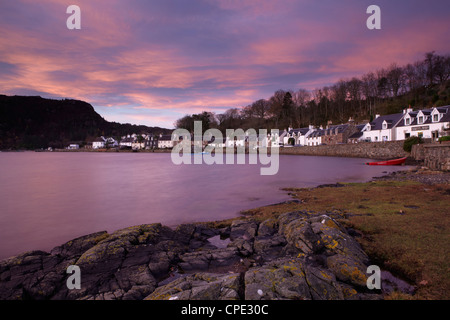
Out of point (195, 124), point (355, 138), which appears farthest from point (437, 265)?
point (195, 124)

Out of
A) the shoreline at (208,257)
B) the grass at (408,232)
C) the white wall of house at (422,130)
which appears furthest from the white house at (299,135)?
the shoreline at (208,257)

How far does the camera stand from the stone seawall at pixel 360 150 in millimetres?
52938

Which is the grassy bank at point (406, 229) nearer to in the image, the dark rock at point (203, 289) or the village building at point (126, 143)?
the dark rock at point (203, 289)

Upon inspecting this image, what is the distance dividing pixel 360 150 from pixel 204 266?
68808 mm

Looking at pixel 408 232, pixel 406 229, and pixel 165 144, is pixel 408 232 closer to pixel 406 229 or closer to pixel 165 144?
pixel 406 229

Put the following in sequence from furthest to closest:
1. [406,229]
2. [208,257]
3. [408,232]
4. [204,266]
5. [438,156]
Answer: [438,156] → [406,229] → [408,232] → [208,257] → [204,266]

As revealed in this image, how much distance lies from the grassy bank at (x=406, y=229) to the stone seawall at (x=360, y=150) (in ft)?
142

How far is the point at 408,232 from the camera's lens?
861cm

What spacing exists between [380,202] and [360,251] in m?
8.36

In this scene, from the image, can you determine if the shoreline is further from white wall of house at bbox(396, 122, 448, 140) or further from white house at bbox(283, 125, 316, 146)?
white house at bbox(283, 125, 316, 146)

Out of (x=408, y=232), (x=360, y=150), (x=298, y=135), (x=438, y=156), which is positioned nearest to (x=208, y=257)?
(x=408, y=232)

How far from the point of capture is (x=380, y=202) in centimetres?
1384

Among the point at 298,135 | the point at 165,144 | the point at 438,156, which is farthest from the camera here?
the point at 165,144

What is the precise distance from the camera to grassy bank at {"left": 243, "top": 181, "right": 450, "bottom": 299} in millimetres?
6078
